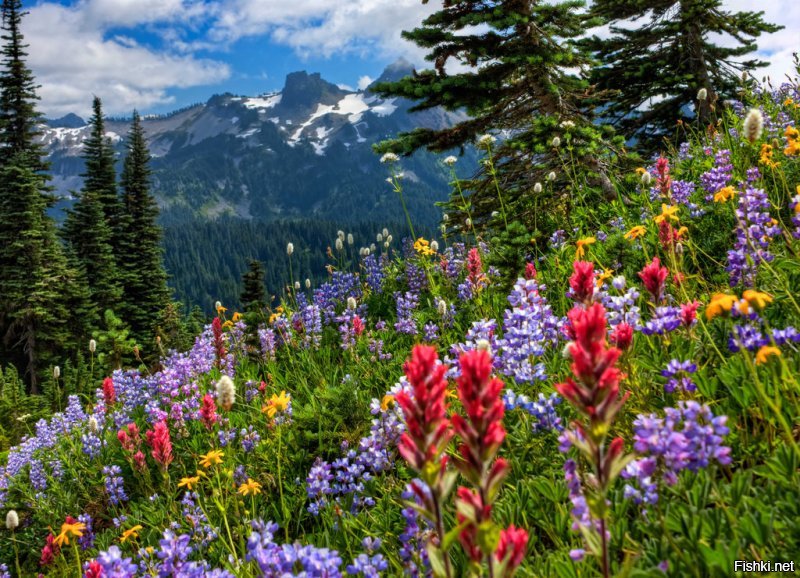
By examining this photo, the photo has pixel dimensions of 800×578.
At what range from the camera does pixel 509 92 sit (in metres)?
9.39

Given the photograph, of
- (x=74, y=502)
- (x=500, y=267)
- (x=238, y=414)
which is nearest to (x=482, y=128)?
(x=500, y=267)

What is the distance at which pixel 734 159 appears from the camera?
606cm

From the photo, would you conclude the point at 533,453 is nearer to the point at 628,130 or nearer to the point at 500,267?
the point at 500,267

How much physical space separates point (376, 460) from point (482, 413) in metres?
2.16

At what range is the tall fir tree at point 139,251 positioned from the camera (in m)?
45.6

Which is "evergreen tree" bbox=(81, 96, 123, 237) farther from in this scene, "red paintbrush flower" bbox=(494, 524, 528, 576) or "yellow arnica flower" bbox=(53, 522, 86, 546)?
"red paintbrush flower" bbox=(494, 524, 528, 576)

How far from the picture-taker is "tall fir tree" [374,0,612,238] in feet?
27.2

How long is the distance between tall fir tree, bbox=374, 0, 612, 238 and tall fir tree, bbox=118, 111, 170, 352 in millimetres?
42149

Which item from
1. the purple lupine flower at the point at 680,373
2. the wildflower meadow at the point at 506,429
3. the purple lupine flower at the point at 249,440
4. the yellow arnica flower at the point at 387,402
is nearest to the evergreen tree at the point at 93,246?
the wildflower meadow at the point at 506,429

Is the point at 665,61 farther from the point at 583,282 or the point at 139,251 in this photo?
the point at 139,251

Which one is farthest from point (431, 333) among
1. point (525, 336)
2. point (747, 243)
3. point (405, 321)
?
point (747, 243)

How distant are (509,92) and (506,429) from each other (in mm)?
7975

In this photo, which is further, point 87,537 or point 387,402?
point 87,537

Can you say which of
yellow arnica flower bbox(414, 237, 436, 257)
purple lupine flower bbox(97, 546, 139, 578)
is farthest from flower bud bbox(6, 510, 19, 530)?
yellow arnica flower bbox(414, 237, 436, 257)
